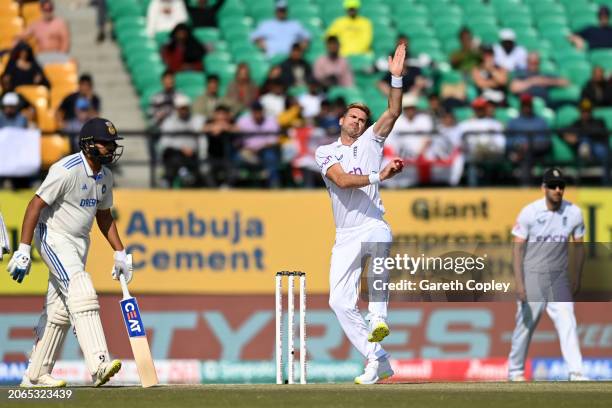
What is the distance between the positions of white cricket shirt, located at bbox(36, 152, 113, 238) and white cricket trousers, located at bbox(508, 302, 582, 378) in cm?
477

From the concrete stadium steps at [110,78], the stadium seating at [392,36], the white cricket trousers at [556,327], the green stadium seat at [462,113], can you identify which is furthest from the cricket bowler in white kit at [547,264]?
the concrete stadium steps at [110,78]

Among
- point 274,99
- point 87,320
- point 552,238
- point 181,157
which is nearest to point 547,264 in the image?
point 552,238

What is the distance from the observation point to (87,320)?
438 inches

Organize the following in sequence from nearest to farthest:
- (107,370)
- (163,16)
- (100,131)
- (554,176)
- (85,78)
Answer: (107,370) < (100,131) < (554,176) < (85,78) < (163,16)

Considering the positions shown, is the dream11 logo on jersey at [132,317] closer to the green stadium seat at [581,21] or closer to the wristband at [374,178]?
the wristband at [374,178]

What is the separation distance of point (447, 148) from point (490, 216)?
0.93 m

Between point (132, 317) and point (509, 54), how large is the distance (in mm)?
10424

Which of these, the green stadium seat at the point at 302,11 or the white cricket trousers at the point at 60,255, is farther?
the green stadium seat at the point at 302,11

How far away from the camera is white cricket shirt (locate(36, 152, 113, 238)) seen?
36.8ft

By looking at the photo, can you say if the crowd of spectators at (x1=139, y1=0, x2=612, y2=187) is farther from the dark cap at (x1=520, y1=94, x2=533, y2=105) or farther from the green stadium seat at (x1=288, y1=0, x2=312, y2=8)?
the green stadium seat at (x1=288, y1=0, x2=312, y2=8)

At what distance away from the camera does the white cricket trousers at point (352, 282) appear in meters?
11.8

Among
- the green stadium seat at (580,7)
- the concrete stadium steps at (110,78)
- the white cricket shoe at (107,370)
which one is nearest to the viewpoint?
the white cricket shoe at (107,370)

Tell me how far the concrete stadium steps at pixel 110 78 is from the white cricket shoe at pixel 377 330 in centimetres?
705

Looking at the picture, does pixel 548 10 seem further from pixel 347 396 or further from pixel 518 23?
pixel 347 396
